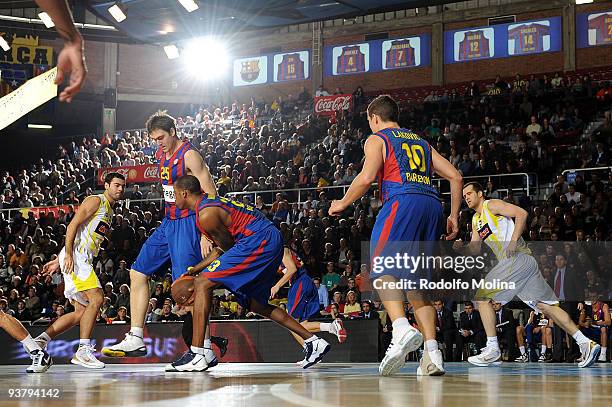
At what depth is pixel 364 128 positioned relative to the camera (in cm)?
2489

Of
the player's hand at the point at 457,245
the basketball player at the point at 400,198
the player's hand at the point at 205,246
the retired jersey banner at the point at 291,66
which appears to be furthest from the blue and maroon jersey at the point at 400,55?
the basketball player at the point at 400,198

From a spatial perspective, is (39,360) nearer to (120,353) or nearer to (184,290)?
Answer: (120,353)

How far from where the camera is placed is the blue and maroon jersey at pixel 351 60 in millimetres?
33375

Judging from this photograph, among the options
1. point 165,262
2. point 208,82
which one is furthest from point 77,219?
point 208,82

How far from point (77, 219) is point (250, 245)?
2.50m

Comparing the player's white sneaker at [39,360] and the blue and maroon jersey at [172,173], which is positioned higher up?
the blue and maroon jersey at [172,173]

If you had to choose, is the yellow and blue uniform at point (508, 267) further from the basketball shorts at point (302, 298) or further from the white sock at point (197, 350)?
the white sock at point (197, 350)

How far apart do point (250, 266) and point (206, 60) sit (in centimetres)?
3055

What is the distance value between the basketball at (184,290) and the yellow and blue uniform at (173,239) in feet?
2.23

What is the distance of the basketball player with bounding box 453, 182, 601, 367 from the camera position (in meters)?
9.16

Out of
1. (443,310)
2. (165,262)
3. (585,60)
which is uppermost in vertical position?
(585,60)

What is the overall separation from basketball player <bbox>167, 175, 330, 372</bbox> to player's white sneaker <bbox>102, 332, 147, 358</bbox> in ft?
1.85

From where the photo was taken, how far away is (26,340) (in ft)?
25.9

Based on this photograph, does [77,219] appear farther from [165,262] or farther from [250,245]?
[250,245]
